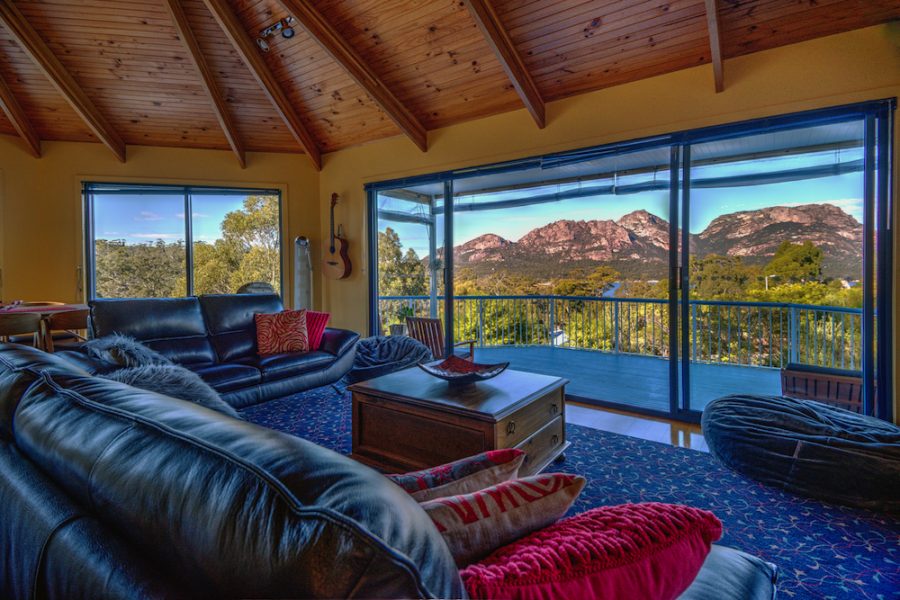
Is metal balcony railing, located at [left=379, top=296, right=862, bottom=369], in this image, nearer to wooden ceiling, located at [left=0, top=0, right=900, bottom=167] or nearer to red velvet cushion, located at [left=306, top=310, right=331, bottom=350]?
red velvet cushion, located at [left=306, top=310, right=331, bottom=350]

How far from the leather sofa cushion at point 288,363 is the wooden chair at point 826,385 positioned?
3580 mm

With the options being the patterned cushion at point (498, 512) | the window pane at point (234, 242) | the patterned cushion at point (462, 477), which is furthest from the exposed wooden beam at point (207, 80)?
the patterned cushion at point (498, 512)

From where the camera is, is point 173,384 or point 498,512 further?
point 173,384

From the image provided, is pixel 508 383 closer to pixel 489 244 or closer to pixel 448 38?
pixel 448 38

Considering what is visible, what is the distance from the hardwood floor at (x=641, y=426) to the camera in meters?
3.11

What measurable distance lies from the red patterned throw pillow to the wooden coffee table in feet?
5.19

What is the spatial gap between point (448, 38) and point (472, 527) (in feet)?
13.3

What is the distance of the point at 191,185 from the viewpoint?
566cm

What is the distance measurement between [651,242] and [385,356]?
320cm

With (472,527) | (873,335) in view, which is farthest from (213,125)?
(873,335)

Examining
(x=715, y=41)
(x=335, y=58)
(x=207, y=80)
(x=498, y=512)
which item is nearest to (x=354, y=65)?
(x=335, y=58)

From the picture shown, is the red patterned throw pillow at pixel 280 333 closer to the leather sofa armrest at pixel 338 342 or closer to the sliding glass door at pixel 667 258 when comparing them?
the leather sofa armrest at pixel 338 342

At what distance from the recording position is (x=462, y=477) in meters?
0.89

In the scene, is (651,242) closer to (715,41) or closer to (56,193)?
(715,41)
